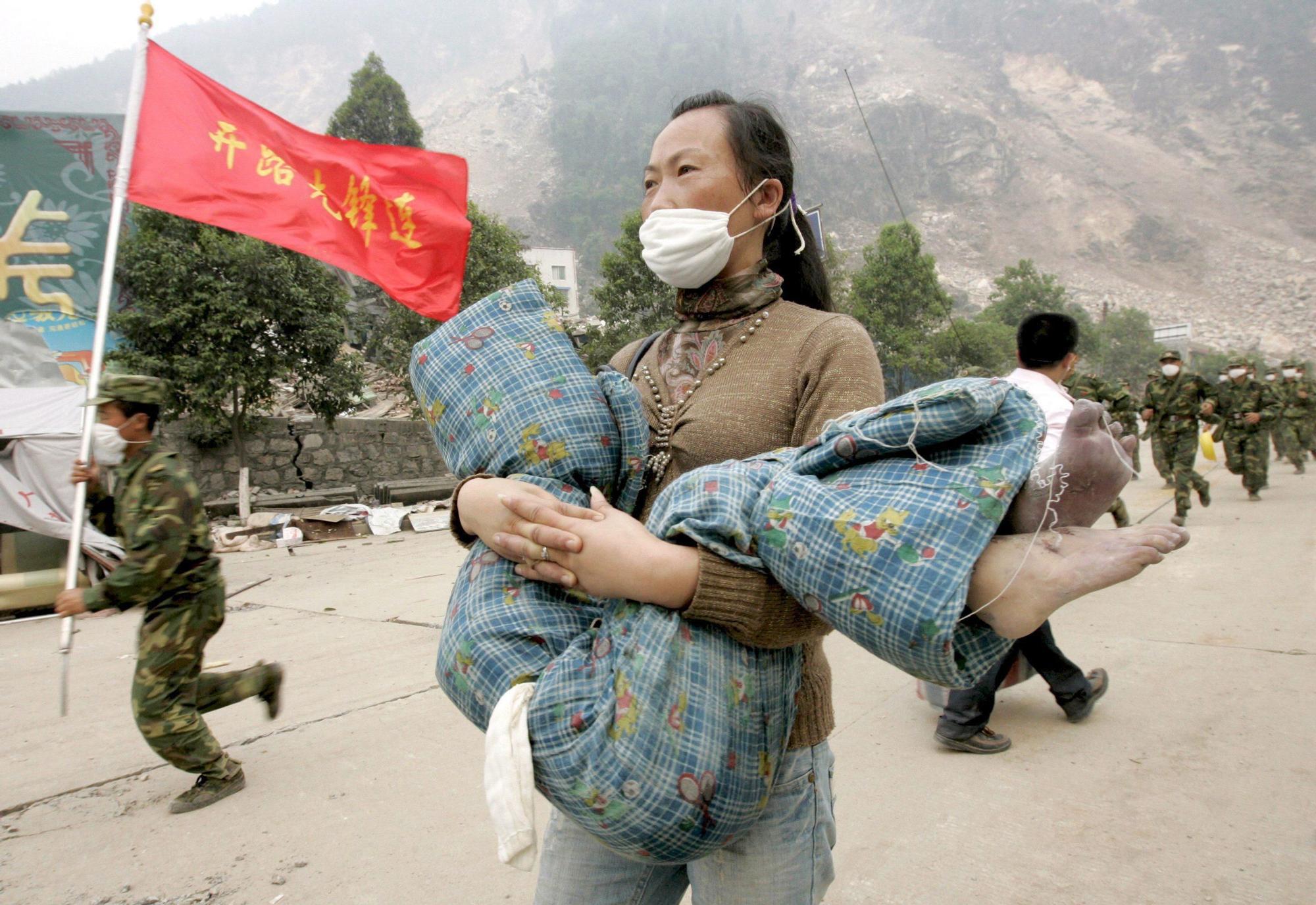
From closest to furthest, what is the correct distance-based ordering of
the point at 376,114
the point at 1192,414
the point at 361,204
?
the point at 361,204, the point at 1192,414, the point at 376,114

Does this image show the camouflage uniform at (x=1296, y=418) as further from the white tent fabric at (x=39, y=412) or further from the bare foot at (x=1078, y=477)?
the white tent fabric at (x=39, y=412)

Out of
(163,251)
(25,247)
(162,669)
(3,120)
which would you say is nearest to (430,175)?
(162,669)

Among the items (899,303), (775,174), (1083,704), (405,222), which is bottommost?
(1083,704)

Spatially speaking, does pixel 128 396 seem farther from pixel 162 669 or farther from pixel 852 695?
pixel 852 695

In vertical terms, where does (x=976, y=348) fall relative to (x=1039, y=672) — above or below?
above

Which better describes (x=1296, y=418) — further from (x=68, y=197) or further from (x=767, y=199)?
(x=68, y=197)

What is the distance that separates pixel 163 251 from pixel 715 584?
12.6 m

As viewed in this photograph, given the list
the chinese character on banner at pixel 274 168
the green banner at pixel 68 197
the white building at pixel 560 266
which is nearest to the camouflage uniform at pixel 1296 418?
the chinese character on banner at pixel 274 168

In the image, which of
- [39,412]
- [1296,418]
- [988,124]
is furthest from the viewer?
[988,124]

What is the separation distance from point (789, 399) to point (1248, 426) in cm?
1081

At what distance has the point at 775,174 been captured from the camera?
1.34m

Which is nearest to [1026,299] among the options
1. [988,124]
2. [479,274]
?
[479,274]

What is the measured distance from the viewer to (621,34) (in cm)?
12238

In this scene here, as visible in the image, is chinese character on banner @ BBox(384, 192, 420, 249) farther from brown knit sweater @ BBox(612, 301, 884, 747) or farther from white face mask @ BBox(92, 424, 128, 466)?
brown knit sweater @ BBox(612, 301, 884, 747)
